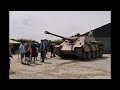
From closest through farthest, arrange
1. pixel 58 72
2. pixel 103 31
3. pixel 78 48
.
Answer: pixel 58 72, pixel 78 48, pixel 103 31

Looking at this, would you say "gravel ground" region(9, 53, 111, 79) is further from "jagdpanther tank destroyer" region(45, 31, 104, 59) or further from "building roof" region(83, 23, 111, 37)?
"building roof" region(83, 23, 111, 37)

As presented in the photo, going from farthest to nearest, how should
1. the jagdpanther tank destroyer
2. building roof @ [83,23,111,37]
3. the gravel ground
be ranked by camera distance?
1. building roof @ [83,23,111,37]
2. the jagdpanther tank destroyer
3. the gravel ground

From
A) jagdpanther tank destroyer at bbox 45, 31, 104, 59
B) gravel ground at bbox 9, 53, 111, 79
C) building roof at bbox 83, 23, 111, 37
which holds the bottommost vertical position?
gravel ground at bbox 9, 53, 111, 79

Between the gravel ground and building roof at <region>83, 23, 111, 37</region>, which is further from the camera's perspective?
building roof at <region>83, 23, 111, 37</region>

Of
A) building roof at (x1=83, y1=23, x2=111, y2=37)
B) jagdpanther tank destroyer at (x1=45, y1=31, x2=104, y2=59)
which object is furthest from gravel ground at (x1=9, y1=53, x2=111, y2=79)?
building roof at (x1=83, y1=23, x2=111, y2=37)

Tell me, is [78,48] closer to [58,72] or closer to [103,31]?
[58,72]

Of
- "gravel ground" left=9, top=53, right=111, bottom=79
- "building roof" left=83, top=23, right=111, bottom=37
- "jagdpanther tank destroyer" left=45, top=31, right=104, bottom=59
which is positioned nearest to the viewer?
"gravel ground" left=9, top=53, right=111, bottom=79

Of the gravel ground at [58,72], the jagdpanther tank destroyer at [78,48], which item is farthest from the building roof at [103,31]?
the gravel ground at [58,72]

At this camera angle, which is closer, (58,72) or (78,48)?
(58,72)

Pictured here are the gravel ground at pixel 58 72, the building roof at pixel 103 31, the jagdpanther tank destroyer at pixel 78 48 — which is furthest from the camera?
the building roof at pixel 103 31

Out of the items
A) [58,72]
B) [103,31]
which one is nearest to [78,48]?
[58,72]

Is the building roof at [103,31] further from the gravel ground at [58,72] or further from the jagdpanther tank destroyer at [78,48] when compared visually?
the gravel ground at [58,72]
